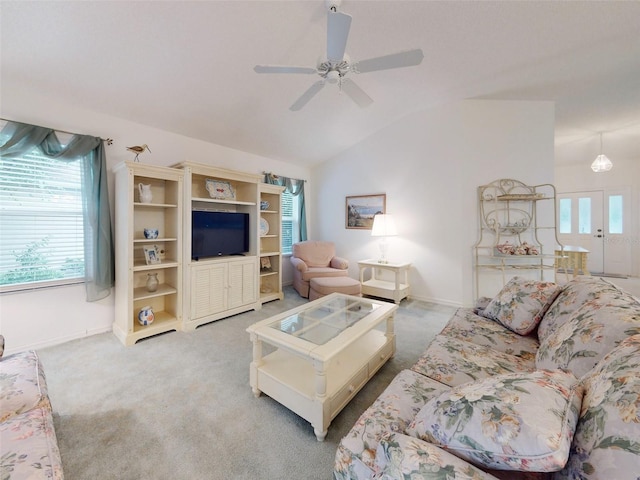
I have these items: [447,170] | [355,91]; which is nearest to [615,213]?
[447,170]

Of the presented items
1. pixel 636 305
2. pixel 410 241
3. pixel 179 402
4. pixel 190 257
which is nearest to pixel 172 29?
pixel 190 257

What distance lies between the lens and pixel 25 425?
1.02 m

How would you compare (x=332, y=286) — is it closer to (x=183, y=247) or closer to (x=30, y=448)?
(x=183, y=247)

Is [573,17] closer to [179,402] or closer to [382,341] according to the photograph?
[382,341]

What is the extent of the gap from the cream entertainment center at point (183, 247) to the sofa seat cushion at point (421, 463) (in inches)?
108

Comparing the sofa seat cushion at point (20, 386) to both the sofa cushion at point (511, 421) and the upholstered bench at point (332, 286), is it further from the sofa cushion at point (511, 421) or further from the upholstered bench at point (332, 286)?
the upholstered bench at point (332, 286)

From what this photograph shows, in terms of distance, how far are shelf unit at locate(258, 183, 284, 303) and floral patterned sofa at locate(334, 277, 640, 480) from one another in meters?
2.97

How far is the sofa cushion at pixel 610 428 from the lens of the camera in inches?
21.5

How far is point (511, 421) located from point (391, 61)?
2.01 m

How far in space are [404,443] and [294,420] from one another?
42.7 inches

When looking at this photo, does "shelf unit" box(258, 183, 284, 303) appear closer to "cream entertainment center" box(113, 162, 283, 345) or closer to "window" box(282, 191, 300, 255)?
"cream entertainment center" box(113, 162, 283, 345)

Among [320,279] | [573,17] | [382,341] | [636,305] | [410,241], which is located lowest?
[382,341]

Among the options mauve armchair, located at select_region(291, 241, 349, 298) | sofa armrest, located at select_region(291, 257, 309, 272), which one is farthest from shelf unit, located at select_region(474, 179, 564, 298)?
sofa armrest, located at select_region(291, 257, 309, 272)

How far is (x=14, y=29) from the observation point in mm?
1779
